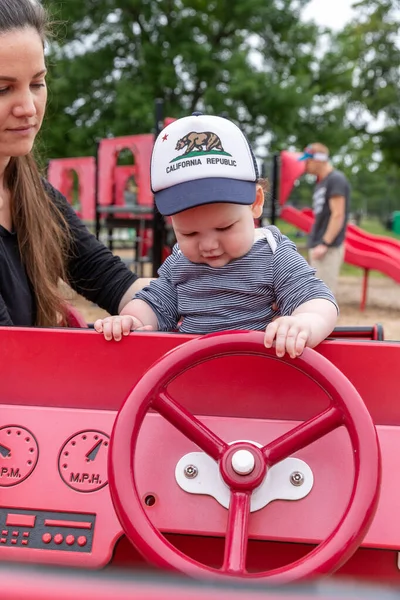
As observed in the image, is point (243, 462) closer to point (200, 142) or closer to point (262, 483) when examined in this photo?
point (262, 483)

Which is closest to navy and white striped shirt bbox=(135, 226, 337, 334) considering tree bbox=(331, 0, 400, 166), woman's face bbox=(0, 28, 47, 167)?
woman's face bbox=(0, 28, 47, 167)

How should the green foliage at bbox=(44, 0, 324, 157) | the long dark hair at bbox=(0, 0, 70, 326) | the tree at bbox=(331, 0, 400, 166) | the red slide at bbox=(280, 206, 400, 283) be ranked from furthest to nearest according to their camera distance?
the tree at bbox=(331, 0, 400, 166), the green foliage at bbox=(44, 0, 324, 157), the red slide at bbox=(280, 206, 400, 283), the long dark hair at bbox=(0, 0, 70, 326)

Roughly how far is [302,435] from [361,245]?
6849mm

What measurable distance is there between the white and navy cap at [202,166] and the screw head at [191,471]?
49 cm

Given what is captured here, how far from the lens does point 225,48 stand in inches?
776

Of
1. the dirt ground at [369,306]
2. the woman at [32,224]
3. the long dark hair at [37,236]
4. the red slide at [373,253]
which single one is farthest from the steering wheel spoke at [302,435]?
the red slide at [373,253]

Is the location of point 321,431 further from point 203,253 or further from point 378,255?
point 378,255

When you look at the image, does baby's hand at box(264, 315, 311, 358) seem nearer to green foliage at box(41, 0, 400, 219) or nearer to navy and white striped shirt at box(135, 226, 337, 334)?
navy and white striped shirt at box(135, 226, 337, 334)

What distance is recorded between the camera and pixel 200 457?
1.21 m

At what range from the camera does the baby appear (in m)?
1.32

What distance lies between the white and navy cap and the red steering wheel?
321mm

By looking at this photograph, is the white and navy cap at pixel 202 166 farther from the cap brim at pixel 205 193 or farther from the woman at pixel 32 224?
the woman at pixel 32 224

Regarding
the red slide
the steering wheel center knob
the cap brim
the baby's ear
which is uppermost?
the red slide

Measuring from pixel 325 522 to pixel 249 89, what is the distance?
17.7 meters
